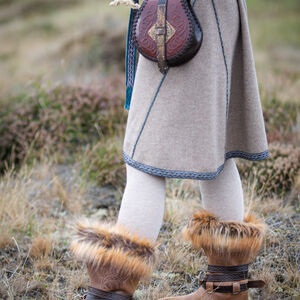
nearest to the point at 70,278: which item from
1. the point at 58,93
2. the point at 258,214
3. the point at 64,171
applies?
the point at 258,214

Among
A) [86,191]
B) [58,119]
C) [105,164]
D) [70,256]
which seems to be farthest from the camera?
[58,119]

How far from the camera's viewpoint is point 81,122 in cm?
418

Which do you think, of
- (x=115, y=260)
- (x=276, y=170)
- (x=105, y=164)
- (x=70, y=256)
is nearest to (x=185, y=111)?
(x=115, y=260)

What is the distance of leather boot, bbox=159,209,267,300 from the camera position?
1553 mm

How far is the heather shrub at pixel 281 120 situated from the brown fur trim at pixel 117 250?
2.69 metres

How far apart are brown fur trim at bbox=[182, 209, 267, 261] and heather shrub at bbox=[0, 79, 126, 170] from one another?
2.32 meters

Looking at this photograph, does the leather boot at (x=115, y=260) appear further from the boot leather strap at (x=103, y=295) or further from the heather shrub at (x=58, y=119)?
the heather shrub at (x=58, y=119)

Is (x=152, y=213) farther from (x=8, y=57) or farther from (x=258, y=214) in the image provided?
(x=8, y=57)

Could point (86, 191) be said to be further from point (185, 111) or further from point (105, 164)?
point (185, 111)

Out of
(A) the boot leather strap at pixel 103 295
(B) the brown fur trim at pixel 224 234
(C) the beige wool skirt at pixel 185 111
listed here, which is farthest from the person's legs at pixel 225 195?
(A) the boot leather strap at pixel 103 295

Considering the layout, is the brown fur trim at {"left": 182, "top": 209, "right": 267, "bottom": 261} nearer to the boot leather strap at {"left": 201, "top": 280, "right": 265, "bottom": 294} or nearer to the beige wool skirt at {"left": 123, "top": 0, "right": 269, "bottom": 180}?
the boot leather strap at {"left": 201, "top": 280, "right": 265, "bottom": 294}

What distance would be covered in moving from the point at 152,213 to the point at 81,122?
300cm

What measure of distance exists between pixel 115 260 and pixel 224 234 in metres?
0.50

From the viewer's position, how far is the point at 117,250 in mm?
1289
